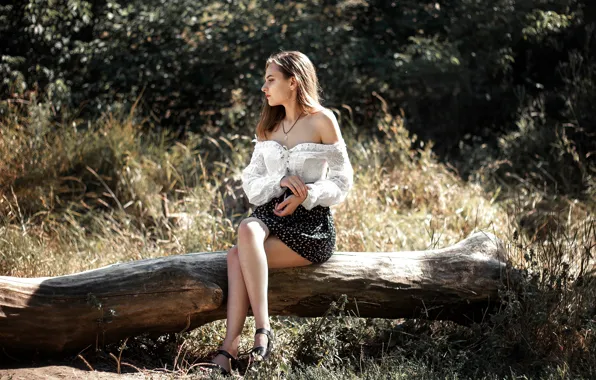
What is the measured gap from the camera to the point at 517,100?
362 inches

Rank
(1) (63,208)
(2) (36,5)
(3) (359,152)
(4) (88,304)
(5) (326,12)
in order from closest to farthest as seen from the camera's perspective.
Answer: (4) (88,304)
(1) (63,208)
(3) (359,152)
(2) (36,5)
(5) (326,12)

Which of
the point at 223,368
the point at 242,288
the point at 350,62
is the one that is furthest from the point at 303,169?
the point at 350,62

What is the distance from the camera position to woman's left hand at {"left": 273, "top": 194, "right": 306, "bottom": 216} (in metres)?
3.87

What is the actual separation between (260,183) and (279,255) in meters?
0.42

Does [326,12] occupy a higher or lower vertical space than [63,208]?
higher

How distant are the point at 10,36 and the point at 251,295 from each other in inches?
233

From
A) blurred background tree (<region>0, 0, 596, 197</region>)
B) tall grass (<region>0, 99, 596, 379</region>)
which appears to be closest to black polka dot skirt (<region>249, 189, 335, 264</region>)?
tall grass (<region>0, 99, 596, 379</region>)

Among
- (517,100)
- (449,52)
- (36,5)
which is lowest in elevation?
(517,100)

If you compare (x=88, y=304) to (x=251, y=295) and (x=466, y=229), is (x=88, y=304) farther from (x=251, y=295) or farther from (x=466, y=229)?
(x=466, y=229)

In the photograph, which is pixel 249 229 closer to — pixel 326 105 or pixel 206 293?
pixel 206 293

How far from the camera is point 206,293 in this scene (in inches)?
148


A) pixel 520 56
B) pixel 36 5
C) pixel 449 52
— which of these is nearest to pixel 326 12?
pixel 449 52

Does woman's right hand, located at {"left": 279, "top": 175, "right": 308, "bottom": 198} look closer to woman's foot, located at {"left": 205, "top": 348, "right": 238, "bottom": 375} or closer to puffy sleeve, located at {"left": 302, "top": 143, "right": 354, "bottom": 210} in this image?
puffy sleeve, located at {"left": 302, "top": 143, "right": 354, "bottom": 210}

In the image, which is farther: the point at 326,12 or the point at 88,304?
the point at 326,12
